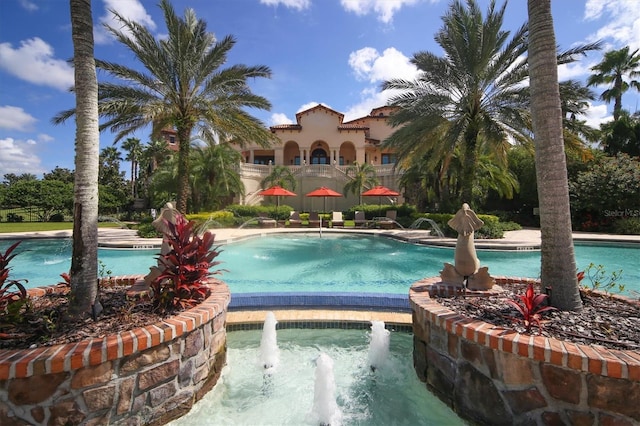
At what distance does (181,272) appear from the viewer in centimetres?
391

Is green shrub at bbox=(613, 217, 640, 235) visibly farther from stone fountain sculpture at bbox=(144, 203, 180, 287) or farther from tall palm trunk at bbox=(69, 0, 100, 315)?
tall palm trunk at bbox=(69, 0, 100, 315)

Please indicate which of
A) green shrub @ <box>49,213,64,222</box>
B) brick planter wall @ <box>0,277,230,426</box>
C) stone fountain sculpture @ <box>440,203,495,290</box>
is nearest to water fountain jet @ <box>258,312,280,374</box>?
brick planter wall @ <box>0,277,230,426</box>

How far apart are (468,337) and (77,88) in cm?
468

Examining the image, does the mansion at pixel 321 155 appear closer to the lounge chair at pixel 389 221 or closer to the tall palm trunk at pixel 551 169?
the lounge chair at pixel 389 221

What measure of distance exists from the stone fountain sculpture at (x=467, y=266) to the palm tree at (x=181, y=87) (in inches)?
534

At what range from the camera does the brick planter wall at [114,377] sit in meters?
2.43

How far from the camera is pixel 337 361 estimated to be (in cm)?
442

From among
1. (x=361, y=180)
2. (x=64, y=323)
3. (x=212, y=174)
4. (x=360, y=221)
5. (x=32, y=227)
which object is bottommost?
(x=64, y=323)

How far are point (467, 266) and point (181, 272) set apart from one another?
358 centimetres

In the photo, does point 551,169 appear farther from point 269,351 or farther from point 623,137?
point 623,137

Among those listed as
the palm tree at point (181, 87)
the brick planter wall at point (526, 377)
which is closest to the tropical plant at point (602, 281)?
the brick planter wall at point (526, 377)

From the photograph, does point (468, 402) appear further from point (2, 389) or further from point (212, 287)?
point (2, 389)

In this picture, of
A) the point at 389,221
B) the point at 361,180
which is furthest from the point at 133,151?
the point at 389,221

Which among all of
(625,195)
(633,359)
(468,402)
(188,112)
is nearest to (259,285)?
(468,402)
